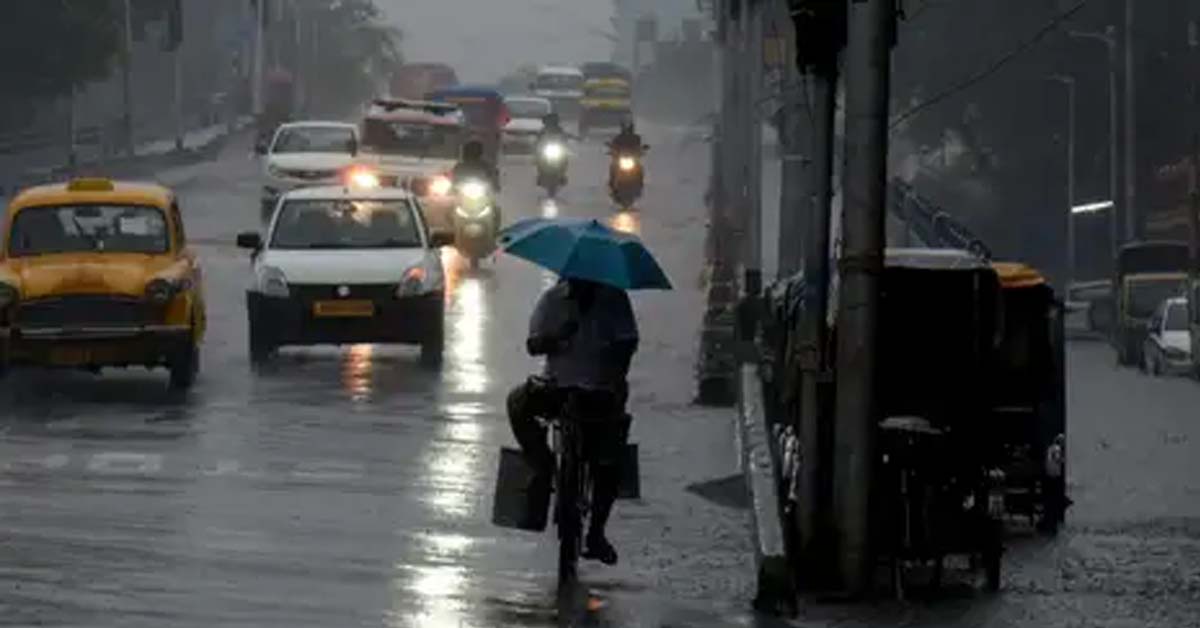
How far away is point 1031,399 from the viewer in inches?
786

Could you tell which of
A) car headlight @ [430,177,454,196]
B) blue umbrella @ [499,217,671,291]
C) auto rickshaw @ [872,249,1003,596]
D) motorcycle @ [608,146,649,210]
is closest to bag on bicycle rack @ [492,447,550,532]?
blue umbrella @ [499,217,671,291]

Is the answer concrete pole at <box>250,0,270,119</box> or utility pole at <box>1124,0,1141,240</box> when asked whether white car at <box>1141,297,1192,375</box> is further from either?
concrete pole at <box>250,0,270,119</box>

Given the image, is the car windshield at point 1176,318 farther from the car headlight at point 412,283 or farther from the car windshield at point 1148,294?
the car headlight at point 412,283

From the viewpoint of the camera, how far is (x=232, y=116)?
11162cm

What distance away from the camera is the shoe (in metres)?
17.2

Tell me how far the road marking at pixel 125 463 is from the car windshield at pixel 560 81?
95.9 meters

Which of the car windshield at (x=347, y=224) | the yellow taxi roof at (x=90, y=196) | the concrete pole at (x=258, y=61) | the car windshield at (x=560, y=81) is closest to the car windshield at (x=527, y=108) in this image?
the concrete pole at (x=258, y=61)

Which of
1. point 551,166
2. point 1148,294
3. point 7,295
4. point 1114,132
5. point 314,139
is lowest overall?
point 1148,294

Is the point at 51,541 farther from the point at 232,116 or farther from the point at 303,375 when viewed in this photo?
the point at 232,116

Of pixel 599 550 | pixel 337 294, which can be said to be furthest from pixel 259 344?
pixel 599 550

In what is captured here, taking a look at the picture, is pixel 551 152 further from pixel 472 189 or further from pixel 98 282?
pixel 98 282

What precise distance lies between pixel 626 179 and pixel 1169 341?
13.1 m

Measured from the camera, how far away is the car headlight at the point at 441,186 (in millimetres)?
51219

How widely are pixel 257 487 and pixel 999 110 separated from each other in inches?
2823
